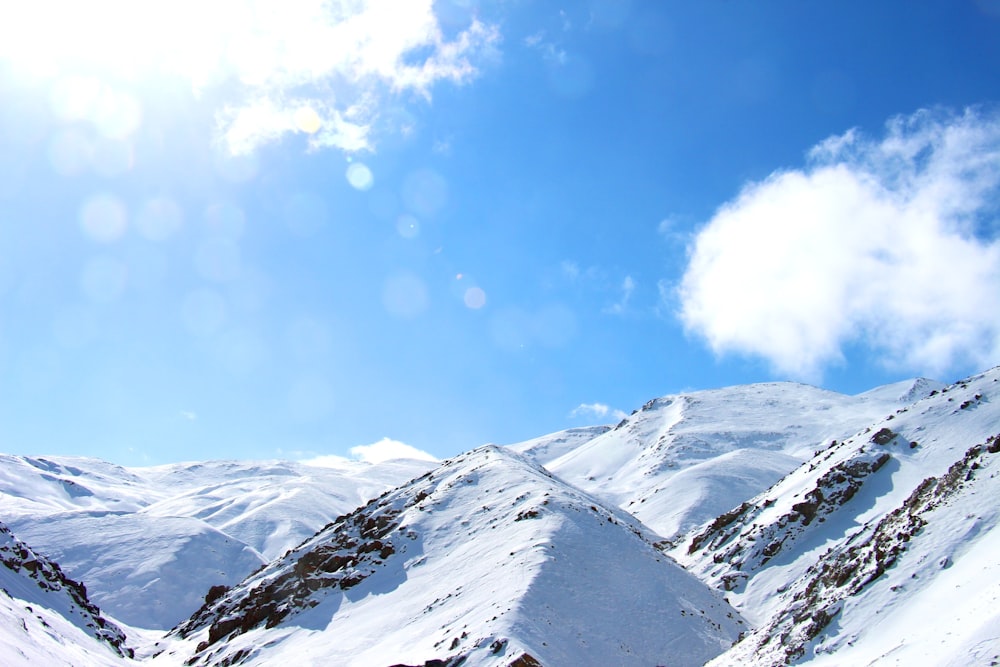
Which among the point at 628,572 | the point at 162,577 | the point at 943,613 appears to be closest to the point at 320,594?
the point at 628,572

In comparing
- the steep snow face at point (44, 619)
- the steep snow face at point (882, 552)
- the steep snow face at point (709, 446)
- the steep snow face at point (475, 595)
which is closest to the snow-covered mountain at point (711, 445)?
the steep snow face at point (709, 446)

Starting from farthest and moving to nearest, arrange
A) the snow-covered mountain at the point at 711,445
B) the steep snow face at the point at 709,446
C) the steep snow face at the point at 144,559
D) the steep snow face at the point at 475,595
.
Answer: the steep snow face at the point at 144,559, the snow-covered mountain at the point at 711,445, the steep snow face at the point at 709,446, the steep snow face at the point at 475,595

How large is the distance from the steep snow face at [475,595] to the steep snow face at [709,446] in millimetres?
38976

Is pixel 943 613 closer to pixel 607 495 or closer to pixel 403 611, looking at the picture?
pixel 403 611

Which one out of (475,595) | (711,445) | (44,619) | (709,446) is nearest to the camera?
(475,595)

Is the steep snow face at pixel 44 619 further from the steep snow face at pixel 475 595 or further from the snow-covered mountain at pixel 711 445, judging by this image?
the snow-covered mountain at pixel 711 445

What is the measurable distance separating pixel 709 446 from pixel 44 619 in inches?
4559

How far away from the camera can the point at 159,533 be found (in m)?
111

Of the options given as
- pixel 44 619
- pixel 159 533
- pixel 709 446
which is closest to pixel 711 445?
pixel 709 446

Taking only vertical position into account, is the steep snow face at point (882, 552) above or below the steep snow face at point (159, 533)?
below

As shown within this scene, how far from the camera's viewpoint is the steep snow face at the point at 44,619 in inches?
Result: 928

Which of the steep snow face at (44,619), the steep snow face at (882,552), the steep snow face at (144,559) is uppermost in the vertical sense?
the steep snow face at (144,559)

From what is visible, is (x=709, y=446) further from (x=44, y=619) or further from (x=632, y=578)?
(x=44, y=619)

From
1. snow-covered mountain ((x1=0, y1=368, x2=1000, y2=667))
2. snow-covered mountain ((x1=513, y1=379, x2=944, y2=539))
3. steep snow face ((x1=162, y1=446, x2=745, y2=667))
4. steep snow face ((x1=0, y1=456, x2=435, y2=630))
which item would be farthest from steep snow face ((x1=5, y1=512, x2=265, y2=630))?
snow-covered mountain ((x1=513, y1=379, x2=944, y2=539))
